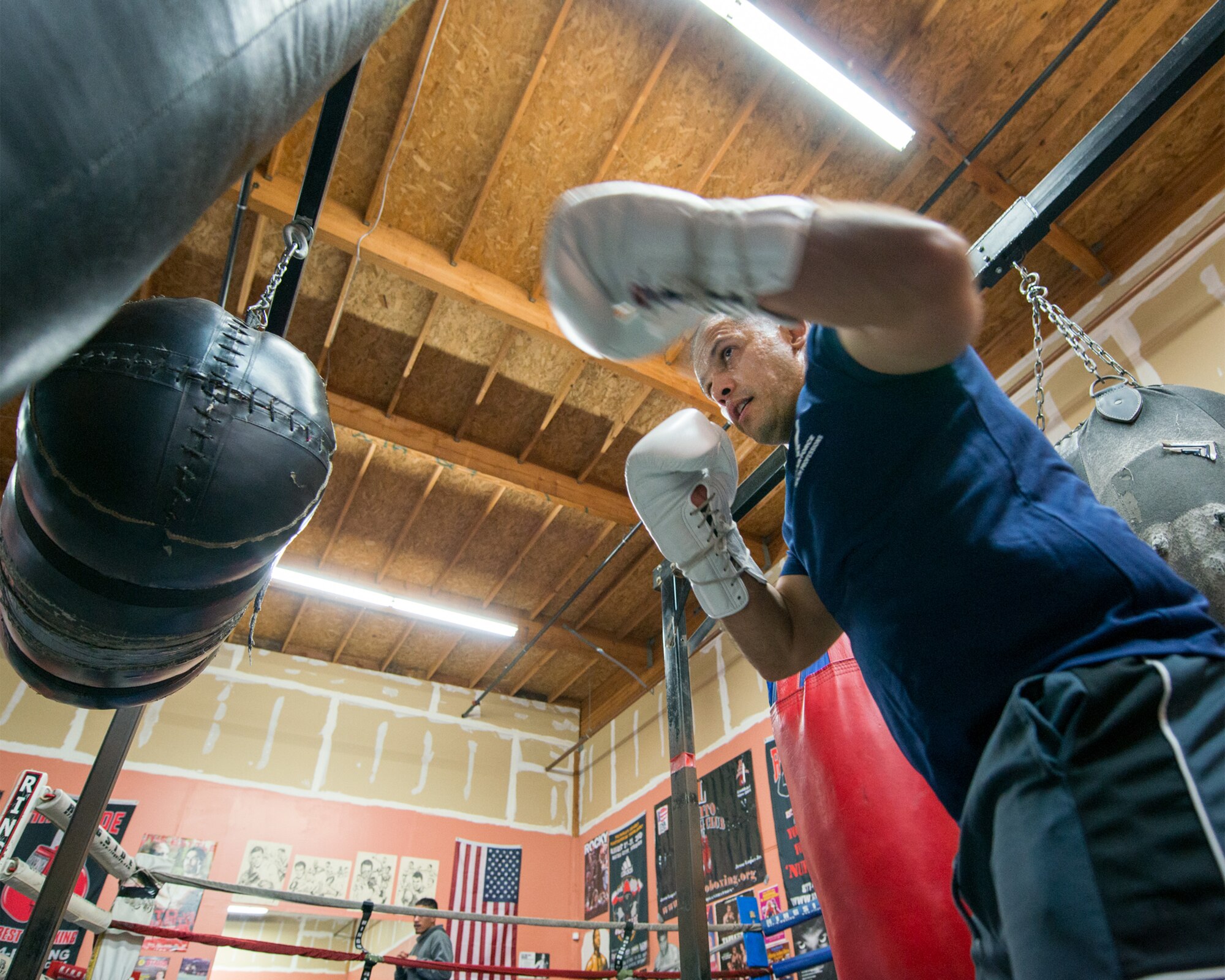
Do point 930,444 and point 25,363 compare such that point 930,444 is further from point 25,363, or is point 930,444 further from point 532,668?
point 532,668


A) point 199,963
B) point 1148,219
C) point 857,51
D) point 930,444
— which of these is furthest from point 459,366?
point 199,963

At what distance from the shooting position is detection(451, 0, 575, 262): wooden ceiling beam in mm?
3928

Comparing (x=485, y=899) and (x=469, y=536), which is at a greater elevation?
(x=469, y=536)

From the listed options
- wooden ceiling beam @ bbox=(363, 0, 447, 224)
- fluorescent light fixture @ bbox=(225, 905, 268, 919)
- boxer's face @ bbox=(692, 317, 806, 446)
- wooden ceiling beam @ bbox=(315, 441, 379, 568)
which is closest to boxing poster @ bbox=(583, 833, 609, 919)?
fluorescent light fixture @ bbox=(225, 905, 268, 919)

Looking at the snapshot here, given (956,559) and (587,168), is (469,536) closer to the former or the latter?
Answer: (587,168)

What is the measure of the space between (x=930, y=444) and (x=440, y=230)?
15.0ft

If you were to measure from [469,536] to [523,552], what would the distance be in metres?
0.58

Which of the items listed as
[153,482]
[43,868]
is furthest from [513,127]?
[43,868]

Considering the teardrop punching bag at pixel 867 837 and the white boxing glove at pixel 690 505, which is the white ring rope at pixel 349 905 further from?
the white boxing glove at pixel 690 505

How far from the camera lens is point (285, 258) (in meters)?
1.97

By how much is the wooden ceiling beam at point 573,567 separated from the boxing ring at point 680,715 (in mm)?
3978

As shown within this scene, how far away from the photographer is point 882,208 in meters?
0.75

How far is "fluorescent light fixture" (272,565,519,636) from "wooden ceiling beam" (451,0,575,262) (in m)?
3.74

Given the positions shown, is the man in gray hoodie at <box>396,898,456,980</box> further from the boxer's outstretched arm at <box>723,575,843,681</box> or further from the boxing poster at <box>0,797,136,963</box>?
the boxer's outstretched arm at <box>723,575,843,681</box>
